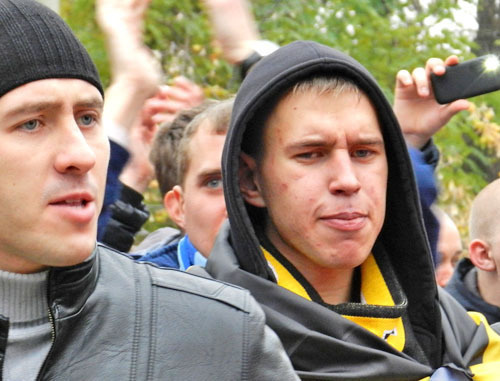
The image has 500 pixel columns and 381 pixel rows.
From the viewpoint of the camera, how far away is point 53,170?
2215 millimetres

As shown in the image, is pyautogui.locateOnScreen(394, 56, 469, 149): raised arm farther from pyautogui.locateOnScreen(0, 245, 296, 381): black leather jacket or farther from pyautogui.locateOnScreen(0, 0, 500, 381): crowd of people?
pyautogui.locateOnScreen(0, 245, 296, 381): black leather jacket

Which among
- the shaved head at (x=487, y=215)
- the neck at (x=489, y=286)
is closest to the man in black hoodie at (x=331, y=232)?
the neck at (x=489, y=286)

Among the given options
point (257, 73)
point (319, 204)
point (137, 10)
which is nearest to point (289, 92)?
point (257, 73)

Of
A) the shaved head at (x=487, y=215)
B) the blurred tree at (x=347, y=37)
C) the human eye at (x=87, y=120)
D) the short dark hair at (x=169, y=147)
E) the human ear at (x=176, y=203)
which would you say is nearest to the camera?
the human eye at (x=87, y=120)

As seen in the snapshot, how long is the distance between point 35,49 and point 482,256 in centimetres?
285

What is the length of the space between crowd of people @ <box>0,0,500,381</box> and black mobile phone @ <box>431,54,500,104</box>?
5 cm

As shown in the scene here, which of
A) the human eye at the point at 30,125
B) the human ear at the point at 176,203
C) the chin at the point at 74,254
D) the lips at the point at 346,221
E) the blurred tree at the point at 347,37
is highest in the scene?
the human eye at the point at 30,125

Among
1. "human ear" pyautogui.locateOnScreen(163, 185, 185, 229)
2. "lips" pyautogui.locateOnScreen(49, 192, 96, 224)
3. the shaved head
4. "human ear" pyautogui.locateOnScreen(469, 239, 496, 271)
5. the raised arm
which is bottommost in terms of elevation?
"human ear" pyautogui.locateOnScreen(469, 239, 496, 271)

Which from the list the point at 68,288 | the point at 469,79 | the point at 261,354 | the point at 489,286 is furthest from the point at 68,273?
the point at 489,286

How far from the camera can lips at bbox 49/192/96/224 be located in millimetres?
2221

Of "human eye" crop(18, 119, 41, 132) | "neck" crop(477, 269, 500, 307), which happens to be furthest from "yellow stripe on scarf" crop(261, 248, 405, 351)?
"neck" crop(477, 269, 500, 307)

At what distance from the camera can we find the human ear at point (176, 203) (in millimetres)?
4227

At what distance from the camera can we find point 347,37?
9328 millimetres

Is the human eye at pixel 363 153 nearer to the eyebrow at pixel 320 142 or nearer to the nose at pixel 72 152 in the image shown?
the eyebrow at pixel 320 142
